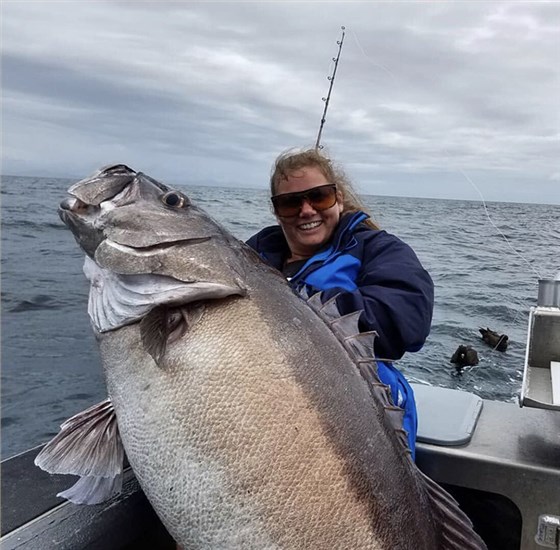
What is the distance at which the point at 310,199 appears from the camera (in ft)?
10.9

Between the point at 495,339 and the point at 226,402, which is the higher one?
the point at 226,402

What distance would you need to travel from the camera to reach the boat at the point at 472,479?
2514 mm

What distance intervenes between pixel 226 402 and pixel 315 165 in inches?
78.8

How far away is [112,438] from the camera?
210 centimetres

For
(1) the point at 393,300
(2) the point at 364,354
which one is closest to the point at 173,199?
(2) the point at 364,354

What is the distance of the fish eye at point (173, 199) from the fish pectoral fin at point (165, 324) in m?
0.42

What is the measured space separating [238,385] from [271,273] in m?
0.48

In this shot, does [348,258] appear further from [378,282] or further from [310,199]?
[310,199]

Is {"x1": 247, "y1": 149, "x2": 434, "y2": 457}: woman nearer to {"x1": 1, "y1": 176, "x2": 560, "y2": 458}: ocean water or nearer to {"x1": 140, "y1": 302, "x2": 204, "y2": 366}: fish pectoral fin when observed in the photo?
{"x1": 1, "y1": 176, "x2": 560, "y2": 458}: ocean water

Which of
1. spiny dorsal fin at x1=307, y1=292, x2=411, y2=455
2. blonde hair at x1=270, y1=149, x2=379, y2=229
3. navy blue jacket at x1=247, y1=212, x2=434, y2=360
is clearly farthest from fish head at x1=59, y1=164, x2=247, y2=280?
blonde hair at x1=270, y1=149, x2=379, y2=229

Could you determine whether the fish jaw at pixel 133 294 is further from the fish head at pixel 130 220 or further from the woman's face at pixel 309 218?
the woman's face at pixel 309 218

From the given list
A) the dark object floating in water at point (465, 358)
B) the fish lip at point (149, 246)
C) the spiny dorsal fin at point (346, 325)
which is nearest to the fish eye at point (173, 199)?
the fish lip at point (149, 246)

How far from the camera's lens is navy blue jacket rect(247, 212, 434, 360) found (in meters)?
2.64

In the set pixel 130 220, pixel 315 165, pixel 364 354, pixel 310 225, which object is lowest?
pixel 364 354
